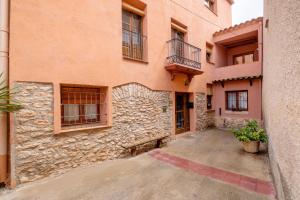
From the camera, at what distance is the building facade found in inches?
149

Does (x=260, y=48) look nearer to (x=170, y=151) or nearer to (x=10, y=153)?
(x=170, y=151)

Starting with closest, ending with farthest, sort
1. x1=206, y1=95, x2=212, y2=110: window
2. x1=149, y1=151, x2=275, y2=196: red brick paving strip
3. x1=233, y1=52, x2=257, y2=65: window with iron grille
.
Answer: x1=149, y1=151, x2=275, y2=196: red brick paving strip → x1=206, y1=95, x2=212, y2=110: window → x1=233, y1=52, x2=257, y2=65: window with iron grille

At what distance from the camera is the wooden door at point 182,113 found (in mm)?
8422

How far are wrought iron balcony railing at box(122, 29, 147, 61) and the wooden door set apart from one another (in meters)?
2.96

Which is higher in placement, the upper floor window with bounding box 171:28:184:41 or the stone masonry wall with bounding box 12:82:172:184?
the upper floor window with bounding box 171:28:184:41

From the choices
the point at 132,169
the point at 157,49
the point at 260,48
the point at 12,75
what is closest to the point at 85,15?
the point at 12,75

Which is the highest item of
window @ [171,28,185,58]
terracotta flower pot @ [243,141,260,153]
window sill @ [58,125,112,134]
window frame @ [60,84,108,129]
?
window @ [171,28,185,58]

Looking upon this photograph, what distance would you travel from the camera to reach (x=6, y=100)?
3518 mm

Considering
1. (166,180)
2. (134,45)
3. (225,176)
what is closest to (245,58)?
(134,45)

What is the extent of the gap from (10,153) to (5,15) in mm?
3060

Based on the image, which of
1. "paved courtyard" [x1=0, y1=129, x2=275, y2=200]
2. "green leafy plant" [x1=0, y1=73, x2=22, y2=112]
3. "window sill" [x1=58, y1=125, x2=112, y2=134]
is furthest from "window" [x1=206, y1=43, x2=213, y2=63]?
"green leafy plant" [x1=0, y1=73, x2=22, y2=112]

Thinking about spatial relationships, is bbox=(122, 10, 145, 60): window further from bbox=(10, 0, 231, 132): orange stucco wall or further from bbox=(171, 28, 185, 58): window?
bbox=(171, 28, 185, 58): window

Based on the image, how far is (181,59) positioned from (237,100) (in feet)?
16.4

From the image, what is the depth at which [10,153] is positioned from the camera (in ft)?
11.8
